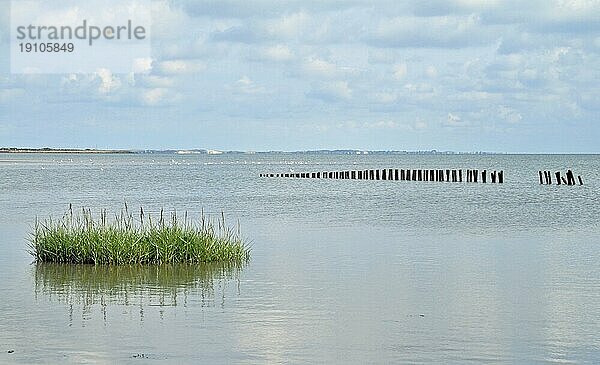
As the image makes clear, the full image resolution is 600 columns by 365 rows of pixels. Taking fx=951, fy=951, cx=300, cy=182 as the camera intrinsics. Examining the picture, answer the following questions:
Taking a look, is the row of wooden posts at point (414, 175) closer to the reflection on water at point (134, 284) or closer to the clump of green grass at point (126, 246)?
the clump of green grass at point (126, 246)

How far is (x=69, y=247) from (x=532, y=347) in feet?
41.4

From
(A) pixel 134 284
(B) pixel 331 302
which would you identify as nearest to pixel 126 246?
(A) pixel 134 284

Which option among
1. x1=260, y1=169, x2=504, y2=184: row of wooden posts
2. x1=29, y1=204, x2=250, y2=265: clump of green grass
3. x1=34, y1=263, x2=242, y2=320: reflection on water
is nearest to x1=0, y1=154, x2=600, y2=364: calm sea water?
x1=34, y1=263, x2=242, y2=320: reflection on water

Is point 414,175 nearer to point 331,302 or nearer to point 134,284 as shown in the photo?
point 134,284

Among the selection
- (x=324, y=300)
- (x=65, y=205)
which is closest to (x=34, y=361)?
(x=324, y=300)

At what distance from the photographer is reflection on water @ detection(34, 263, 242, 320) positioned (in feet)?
61.1

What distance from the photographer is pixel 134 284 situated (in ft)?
67.6

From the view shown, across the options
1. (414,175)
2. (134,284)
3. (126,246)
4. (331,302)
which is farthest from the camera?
(414,175)

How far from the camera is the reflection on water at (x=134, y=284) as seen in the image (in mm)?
18625

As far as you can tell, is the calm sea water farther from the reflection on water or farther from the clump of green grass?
the clump of green grass

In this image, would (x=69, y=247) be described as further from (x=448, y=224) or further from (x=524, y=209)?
(x=524, y=209)

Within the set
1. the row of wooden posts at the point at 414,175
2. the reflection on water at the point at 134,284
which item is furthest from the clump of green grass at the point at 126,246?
the row of wooden posts at the point at 414,175

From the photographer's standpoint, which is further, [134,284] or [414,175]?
[414,175]

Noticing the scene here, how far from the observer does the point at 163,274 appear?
21.9 metres
